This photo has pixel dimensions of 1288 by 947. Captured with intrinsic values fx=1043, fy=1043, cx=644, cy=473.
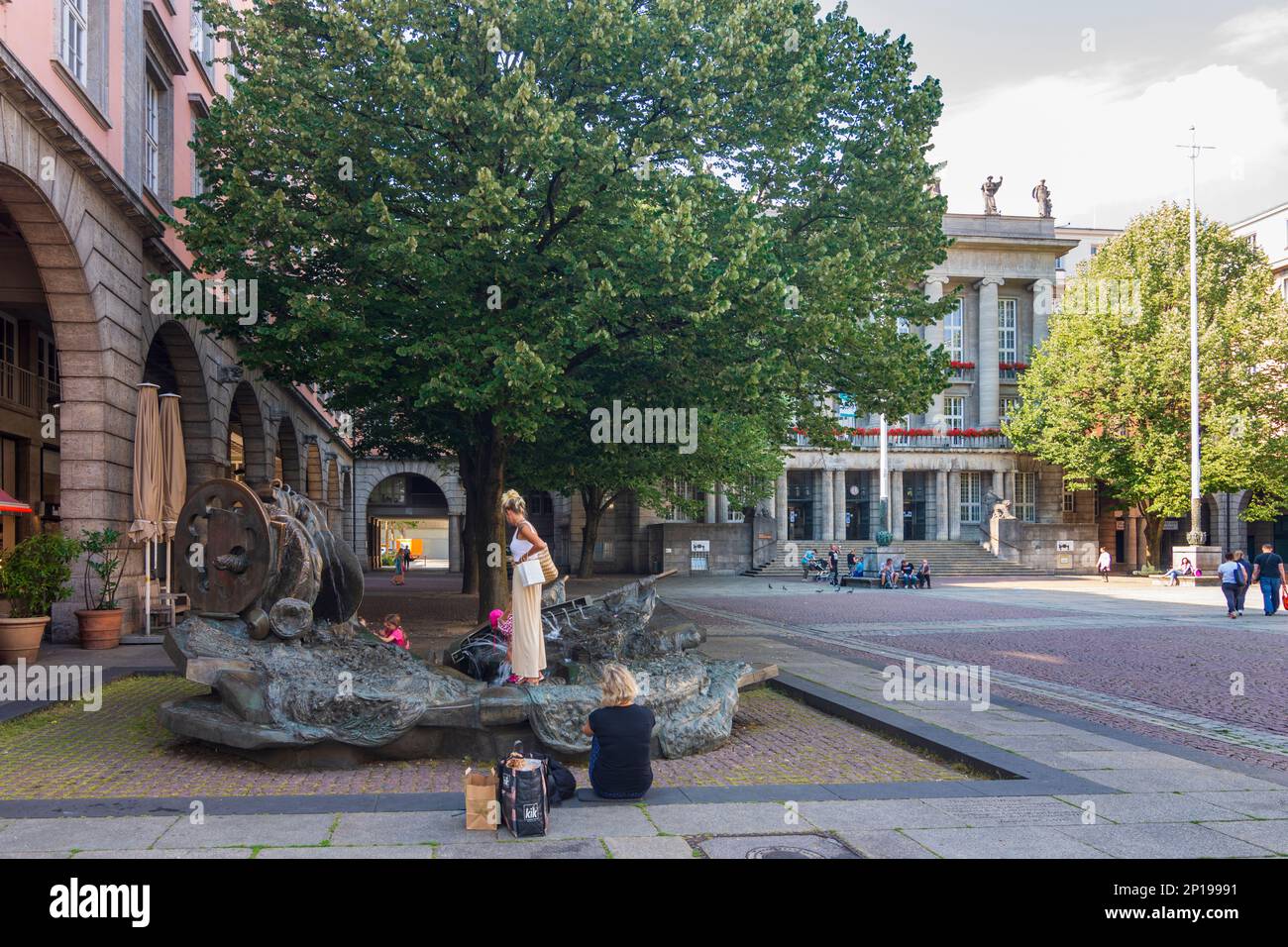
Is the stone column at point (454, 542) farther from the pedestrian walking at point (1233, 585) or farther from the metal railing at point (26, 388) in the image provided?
the pedestrian walking at point (1233, 585)

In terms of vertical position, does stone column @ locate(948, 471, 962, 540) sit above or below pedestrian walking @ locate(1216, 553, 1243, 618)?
above

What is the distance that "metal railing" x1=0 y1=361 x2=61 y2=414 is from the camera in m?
22.5

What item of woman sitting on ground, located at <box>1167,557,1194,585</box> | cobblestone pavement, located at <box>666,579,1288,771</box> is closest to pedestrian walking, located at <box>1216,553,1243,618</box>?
cobblestone pavement, located at <box>666,579,1288,771</box>

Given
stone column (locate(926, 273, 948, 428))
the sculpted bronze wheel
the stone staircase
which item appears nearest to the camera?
the sculpted bronze wheel

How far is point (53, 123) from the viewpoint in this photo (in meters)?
14.4

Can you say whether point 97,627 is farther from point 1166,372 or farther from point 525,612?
point 1166,372

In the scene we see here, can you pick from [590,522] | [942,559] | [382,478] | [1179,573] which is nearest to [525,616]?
[1179,573]

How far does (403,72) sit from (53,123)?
4.83 metres

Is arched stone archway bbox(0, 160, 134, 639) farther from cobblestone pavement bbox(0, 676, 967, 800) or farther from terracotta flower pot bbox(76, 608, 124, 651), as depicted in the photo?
cobblestone pavement bbox(0, 676, 967, 800)

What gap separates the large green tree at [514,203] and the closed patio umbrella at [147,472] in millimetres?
1791

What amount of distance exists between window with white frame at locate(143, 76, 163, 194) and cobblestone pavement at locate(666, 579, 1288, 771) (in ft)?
48.0

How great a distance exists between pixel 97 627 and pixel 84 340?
14.7 ft
